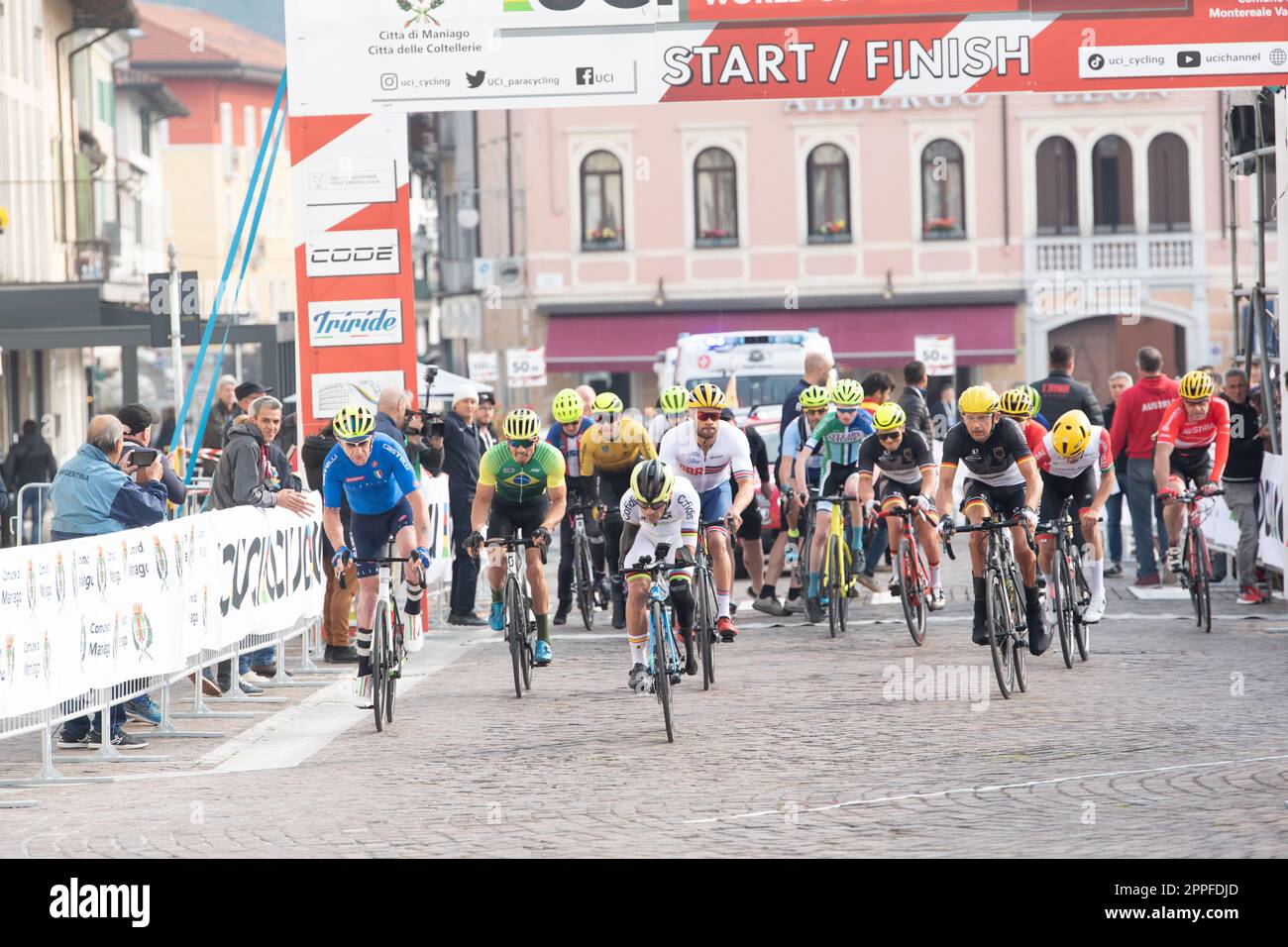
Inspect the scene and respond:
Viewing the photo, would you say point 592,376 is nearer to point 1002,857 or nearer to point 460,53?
point 460,53

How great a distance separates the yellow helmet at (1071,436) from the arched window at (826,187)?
118ft

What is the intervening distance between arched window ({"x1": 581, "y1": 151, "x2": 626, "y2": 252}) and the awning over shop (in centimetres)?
181

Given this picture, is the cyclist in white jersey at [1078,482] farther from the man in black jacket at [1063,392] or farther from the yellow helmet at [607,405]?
the man in black jacket at [1063,392]

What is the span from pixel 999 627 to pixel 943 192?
38.4m

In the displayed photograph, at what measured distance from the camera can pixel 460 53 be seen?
1595 centimetres

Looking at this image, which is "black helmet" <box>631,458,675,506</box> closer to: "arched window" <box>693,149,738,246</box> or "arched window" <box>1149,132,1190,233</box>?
"arched window" <box>693,149,738,246</box>

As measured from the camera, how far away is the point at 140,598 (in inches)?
446

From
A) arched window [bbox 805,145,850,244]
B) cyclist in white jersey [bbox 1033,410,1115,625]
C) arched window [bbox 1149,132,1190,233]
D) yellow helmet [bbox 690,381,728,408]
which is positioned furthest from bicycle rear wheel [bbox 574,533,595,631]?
arched window [bbox 1149,132,1190,233]

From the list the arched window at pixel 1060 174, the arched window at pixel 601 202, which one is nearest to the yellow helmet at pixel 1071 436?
the arched window at pixel 1060 174

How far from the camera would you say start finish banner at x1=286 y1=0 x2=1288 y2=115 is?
51.8 feet

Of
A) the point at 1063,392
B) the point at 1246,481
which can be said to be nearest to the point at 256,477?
the point at 1246,481

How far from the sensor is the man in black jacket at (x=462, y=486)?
1791 cm

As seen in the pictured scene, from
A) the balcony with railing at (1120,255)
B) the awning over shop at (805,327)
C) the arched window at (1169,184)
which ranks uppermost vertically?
the arched window at (1169,184)
